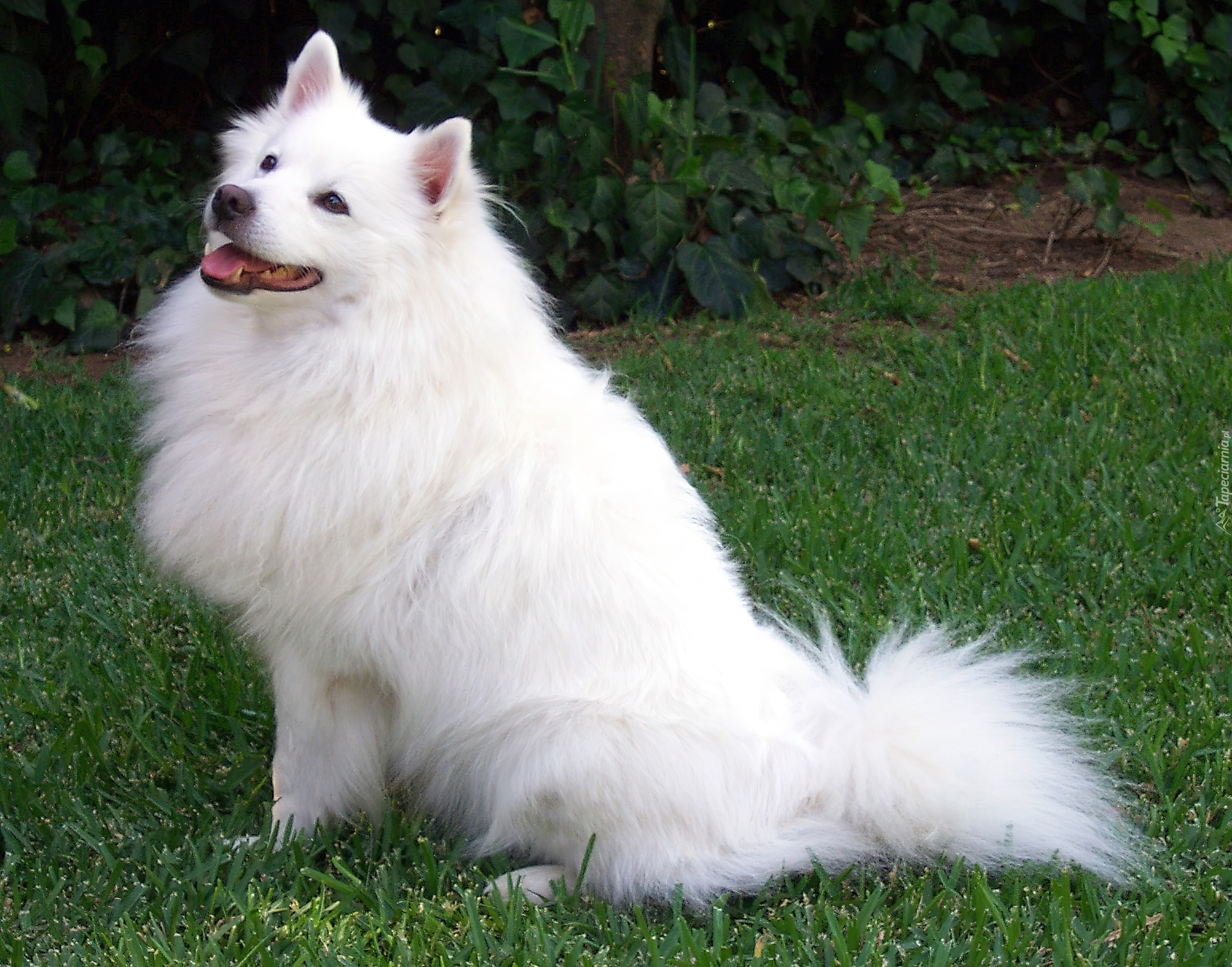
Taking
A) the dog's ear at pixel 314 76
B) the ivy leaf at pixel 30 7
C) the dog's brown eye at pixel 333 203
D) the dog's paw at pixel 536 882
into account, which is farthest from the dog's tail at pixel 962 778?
the ivy leaf at pixel 30 7

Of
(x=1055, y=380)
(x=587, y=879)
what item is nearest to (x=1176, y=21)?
(x=1055, y=380)

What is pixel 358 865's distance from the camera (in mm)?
2344

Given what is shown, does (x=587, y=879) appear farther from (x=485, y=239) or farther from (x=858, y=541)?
(x=858, y=541)

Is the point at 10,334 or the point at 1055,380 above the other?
the point at 1055,380

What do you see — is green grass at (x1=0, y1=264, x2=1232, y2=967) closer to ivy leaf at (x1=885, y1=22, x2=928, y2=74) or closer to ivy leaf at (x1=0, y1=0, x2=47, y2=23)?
ivy leaf at (x1=885, y1=22, x2=928, y2=74)

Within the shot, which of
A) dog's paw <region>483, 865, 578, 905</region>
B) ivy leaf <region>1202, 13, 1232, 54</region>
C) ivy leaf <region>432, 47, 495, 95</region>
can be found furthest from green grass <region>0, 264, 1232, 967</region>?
ivy leaf <region>1202, 13, 1232, 54</region>

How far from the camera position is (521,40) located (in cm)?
515

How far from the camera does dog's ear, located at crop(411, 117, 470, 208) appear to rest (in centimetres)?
216

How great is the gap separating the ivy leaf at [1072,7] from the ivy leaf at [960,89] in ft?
2.04

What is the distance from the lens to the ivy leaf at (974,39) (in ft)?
21.4

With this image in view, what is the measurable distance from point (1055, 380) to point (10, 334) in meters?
4.82

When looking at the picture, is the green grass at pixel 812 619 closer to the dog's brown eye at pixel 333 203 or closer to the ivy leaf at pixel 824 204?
the ivy leaf at pixel 824 204

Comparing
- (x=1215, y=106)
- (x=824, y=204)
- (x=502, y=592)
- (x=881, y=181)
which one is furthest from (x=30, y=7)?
(x=1215, y=106)

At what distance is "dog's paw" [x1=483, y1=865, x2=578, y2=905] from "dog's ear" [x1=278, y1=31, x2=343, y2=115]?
1.65 metres
